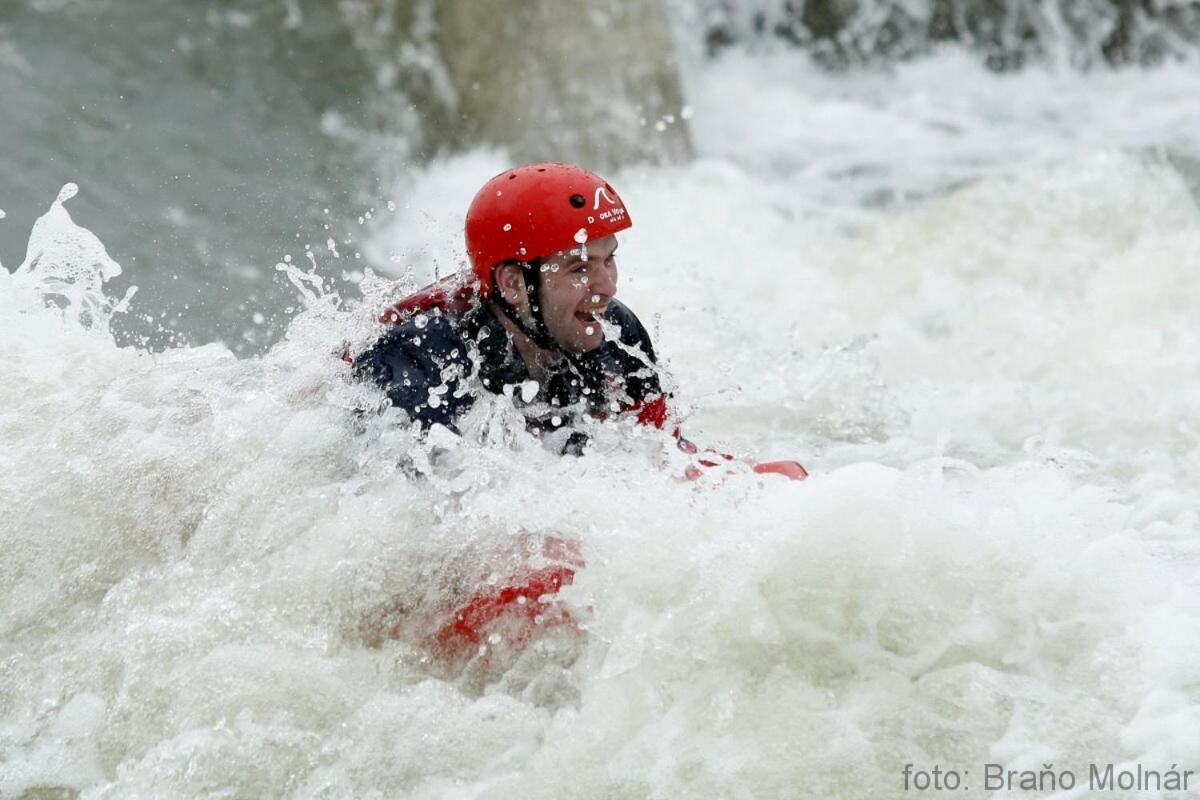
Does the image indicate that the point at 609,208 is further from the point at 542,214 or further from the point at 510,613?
the point at 510,613

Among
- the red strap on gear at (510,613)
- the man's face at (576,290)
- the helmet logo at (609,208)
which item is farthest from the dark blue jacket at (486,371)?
the red strap on gear at (510,613)

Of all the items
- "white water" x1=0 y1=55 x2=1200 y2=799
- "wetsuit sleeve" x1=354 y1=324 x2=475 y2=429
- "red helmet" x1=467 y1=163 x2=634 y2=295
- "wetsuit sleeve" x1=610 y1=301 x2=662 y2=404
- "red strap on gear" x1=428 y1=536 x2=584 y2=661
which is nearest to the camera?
"white water" x1=0 y1=55 x2=1200 y2=799

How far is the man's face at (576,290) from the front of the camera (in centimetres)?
390

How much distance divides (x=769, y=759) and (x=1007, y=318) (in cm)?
429

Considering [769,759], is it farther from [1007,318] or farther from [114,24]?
[114,24]

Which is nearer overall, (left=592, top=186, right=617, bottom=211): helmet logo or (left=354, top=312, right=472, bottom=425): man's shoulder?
(left=354, top=312, right=472, bottom=425): man's shoulder

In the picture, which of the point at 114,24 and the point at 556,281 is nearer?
the point at 556,281

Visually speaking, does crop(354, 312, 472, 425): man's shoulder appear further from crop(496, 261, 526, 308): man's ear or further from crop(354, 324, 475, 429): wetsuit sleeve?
crop(496, 261, 526, 308): man's ear

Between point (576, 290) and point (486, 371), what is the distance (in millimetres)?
339

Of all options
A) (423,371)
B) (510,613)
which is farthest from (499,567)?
(423,371)

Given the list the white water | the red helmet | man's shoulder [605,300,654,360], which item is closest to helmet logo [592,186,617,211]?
the red helmet

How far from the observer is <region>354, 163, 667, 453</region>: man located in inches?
150

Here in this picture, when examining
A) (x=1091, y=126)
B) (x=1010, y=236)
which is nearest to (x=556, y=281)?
(x=1010, y=236)

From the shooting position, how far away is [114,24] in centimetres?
892
